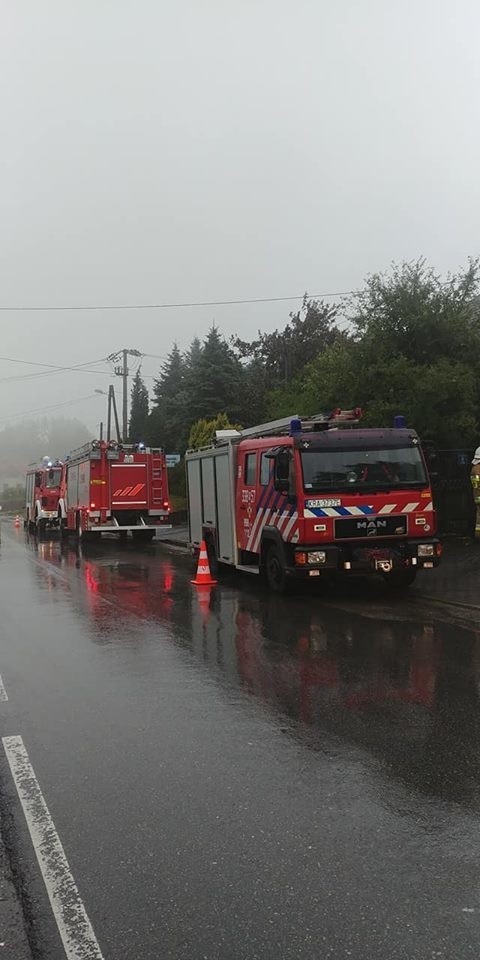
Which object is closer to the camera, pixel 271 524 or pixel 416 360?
pixel 271 524

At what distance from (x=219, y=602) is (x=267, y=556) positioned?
122 cm

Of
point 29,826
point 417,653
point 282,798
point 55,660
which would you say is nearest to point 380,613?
point 417,653

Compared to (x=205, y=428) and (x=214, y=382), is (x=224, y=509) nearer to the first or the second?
(x=205, y=428)

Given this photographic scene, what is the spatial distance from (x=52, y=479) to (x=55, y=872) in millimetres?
28222

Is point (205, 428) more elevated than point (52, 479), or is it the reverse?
point (205, 428)

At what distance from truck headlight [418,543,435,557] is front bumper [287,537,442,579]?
20 millimetres

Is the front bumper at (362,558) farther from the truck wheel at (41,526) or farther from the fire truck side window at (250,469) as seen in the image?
the truck wheel at (41,526)

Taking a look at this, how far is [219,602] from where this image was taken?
11.0 m

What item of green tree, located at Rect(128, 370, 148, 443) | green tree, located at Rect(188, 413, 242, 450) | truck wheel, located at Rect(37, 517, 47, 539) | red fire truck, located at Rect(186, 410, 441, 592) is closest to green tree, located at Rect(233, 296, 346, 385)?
green tree, located at Rect(188, 413, 242, 450)

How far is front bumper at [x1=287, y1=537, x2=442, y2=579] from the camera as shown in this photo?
10.0 metres

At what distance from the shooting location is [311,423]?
1113 cm

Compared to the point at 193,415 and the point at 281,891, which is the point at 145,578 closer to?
the point at 281,891

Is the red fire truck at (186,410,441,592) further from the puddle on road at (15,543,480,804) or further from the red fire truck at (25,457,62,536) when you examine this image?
the red fire truck at (25,457,62,536)

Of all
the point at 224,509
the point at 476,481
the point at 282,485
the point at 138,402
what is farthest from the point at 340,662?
the point at 138,402
